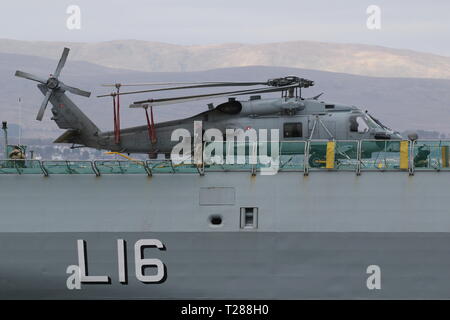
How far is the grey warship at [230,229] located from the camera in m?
31.3

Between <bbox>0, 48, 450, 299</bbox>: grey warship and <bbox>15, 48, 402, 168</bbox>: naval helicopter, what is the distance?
2.62m

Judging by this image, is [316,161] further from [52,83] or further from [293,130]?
[52,83]

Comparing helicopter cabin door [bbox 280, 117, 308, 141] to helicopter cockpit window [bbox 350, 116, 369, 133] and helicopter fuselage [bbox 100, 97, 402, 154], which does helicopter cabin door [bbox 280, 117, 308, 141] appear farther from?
helicopter cockpit window [bbox 350, 116, 369, 133]

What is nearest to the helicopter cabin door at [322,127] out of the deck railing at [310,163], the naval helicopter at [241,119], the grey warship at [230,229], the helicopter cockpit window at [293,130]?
the naval helicopter at [241,119]

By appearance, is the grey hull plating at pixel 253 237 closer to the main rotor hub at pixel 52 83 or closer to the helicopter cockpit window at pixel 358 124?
the helicopter cockpit window at pixel 358 124

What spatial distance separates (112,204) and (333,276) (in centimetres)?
814

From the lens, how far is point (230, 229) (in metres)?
31.4

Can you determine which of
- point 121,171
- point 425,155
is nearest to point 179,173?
point 121,171

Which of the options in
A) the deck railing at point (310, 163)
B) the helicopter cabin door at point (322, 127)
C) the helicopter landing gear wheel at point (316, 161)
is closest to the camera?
the deck railing at point (310, 163)

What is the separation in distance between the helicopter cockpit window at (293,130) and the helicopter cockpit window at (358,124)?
6.65ft

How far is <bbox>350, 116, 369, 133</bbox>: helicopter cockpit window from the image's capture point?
35.1 m

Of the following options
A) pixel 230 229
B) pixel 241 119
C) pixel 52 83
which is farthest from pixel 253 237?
pixel 52 83

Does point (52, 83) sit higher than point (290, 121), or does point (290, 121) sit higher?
point (52, 83)

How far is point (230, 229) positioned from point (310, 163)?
4218 mm
